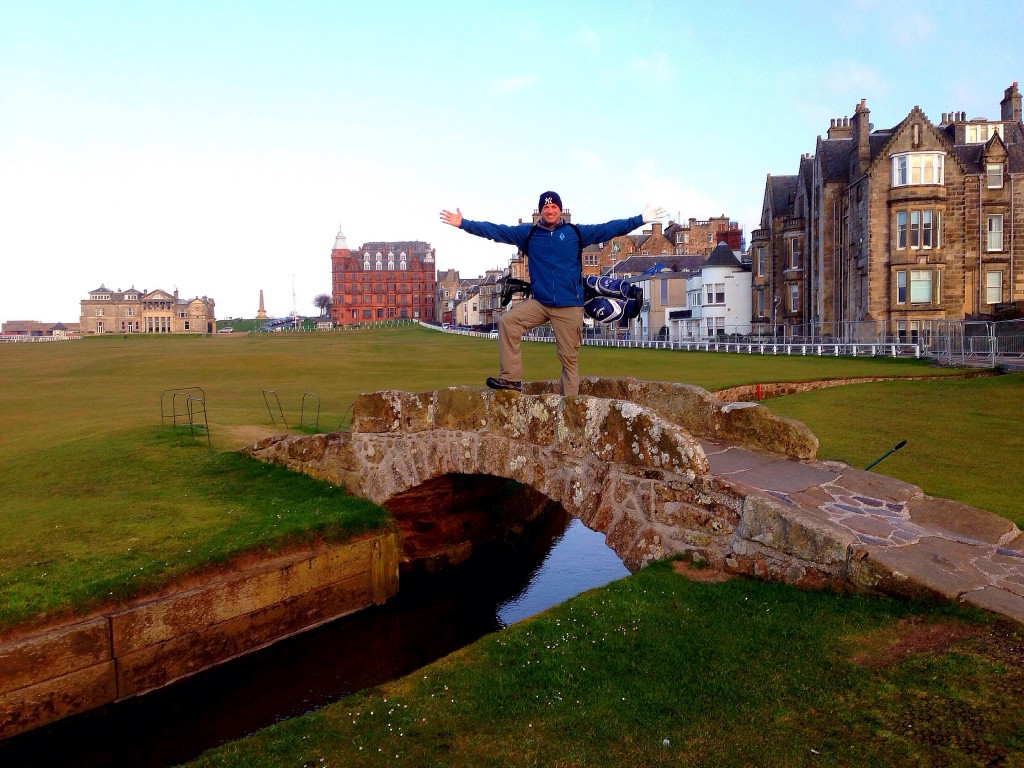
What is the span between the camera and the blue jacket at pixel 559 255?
9328mm

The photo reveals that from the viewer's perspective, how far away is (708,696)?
5461 mm

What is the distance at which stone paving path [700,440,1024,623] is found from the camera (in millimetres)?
6039

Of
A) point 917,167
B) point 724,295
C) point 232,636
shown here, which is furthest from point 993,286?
point 232,636

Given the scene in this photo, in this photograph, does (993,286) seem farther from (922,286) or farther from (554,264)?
(554,264)

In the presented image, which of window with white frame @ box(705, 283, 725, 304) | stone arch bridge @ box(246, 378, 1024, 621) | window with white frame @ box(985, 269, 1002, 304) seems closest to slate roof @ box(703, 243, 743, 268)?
window with white frame @ box(705, 283, 725, 304)

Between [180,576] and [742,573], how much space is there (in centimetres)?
726

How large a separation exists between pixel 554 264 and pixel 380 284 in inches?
6387

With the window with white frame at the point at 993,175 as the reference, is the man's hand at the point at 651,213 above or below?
below

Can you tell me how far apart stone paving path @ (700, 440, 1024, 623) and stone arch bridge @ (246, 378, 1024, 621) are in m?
0.02

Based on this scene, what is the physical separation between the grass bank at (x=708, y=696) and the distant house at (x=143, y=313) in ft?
544

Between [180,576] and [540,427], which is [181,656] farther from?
[540,427]

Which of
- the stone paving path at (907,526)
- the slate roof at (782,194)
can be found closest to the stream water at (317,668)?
the stone paving path at (907,526)

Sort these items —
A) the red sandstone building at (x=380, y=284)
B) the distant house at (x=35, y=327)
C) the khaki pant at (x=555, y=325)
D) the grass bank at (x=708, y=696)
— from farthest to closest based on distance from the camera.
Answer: the distant house at (x=35, y=327) → the red sandstone building at (x=380, y=284) → the khaki pant at (x=555, y=325) → the grass bank at (x=708, y=696)

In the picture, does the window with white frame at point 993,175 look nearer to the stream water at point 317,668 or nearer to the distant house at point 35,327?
the stream water at point 317,668
